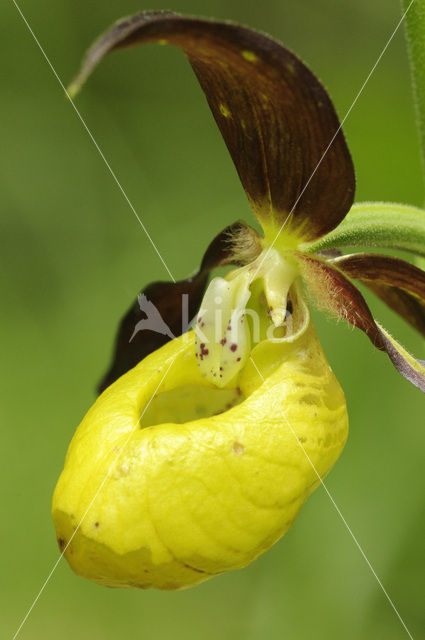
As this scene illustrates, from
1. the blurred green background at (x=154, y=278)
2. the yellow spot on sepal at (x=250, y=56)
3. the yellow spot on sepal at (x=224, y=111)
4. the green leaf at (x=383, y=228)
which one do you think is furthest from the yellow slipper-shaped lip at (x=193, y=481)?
the blurred green background at (x=154, y=278)

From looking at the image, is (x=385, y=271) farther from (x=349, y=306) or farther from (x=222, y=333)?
(x=222, y=333)

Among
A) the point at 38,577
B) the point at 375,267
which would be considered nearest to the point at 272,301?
the point at 375,267

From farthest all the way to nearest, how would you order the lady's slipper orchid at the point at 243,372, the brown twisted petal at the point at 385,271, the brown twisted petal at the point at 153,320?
the brown twisted petal at the point at 153,320 < the brown twisted petal at the point at 385,271 < the lady's slipper orchid at the point at 243,372

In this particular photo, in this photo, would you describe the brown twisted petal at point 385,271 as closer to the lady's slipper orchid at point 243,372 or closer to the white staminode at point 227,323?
the lady's slipper orchid at point 243,372

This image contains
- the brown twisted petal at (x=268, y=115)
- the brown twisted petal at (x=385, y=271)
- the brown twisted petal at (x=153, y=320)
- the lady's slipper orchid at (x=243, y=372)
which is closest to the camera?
the brown twisted petal at (x=268, y=115)

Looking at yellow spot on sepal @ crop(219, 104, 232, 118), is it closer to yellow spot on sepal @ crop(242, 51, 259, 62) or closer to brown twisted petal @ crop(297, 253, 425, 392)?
yellow spot on sepal @ crop(242, 51, 259, 62)

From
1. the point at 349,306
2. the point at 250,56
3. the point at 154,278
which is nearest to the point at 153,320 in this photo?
the point at 349,306

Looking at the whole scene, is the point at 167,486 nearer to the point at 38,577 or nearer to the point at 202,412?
the point at 202,412
